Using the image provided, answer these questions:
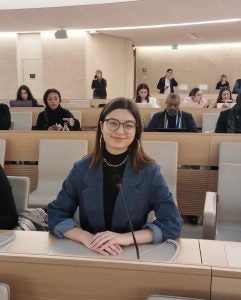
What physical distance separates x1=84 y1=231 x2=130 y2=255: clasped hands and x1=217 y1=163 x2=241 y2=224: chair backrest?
141 centimetres

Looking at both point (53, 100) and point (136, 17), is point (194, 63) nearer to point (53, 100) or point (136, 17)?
point (136, 17)

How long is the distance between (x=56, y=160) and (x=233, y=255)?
243 centimetres

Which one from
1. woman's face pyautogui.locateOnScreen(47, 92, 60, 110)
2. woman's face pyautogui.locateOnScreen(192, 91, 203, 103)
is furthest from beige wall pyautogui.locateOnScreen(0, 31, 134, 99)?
woman's face pyautogui.locateOnScreen(47, 92, 60, 110)

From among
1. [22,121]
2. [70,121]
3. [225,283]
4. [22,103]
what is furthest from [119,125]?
[22,103]

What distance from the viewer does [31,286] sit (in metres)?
1.11

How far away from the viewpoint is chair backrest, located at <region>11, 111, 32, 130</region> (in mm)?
5707

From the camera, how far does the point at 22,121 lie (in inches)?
A: 227

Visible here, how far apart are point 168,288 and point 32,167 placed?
289 centimetres

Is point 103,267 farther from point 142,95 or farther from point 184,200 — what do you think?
point 142,95

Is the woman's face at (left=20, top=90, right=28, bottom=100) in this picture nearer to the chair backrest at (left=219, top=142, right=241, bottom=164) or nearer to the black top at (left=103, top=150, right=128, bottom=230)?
the chair backrest at (left=219, top=142, right=241, bottom=164)

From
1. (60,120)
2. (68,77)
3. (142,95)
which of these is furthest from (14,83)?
(60,120)

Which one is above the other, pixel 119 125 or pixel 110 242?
pixel 119 125

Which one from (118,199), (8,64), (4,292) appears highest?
(8,64)

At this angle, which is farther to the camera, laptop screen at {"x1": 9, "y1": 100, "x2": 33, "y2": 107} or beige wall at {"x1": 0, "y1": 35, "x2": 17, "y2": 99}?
beige wall at {"x1": 0, "y1": 35, "x2": 17, "y2": 99}
